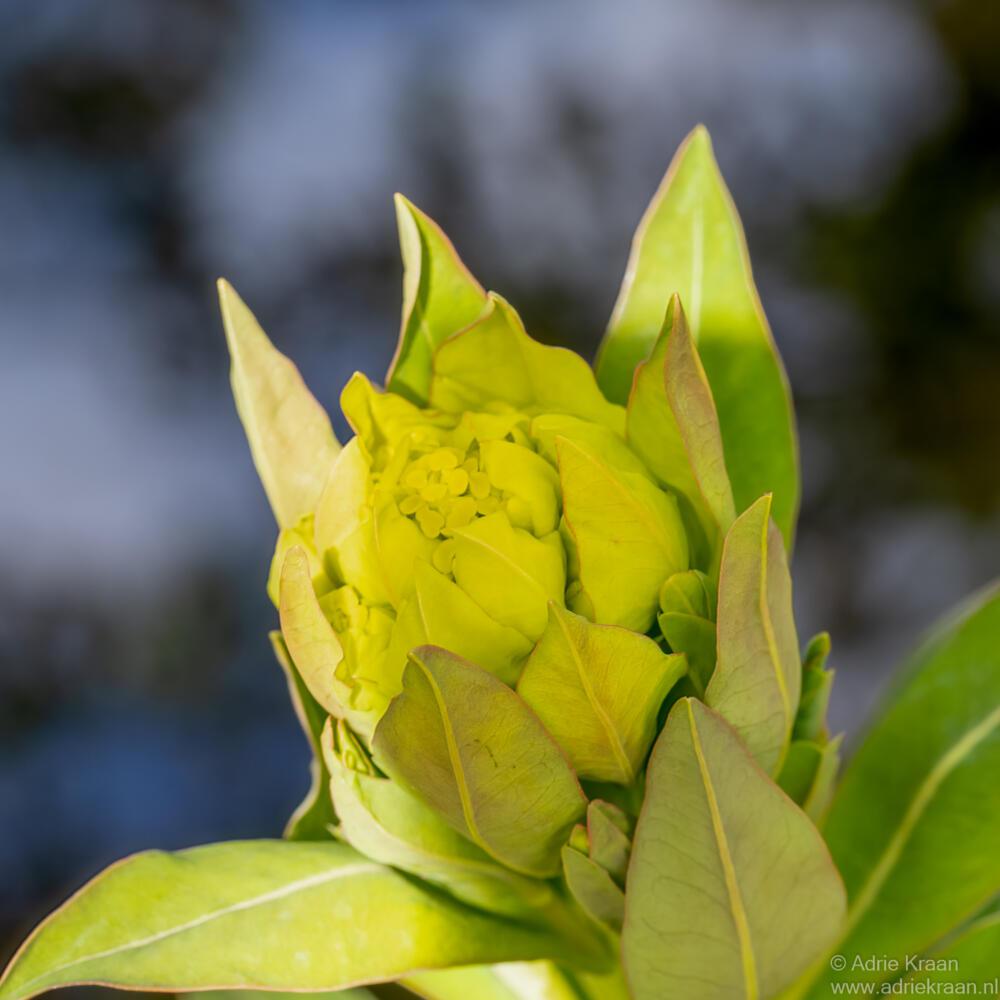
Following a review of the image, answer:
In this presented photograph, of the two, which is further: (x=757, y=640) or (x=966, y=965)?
(x=966, y=965)

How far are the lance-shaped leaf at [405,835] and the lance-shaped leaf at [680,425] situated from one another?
176mm

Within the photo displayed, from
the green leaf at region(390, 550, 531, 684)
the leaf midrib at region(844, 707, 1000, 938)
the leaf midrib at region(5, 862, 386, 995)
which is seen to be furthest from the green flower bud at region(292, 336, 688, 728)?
the leaf midrib at region(844, 707, 1000, 938)

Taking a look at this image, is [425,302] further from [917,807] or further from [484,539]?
[917,807]

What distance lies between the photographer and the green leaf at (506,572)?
441 millimetres

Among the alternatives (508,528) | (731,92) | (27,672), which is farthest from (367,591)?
(731,92)

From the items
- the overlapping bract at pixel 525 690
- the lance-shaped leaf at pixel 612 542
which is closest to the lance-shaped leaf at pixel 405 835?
the overlapping bract at pixel 525 690

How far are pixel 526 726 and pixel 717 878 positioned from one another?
0.09 metres

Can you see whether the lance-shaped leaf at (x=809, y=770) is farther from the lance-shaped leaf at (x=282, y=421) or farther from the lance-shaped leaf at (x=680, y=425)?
the lance-shaped leaf at (x=282, y=421)

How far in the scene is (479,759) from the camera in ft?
1.42

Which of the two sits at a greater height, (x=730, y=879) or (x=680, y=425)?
(x=680, y=425)

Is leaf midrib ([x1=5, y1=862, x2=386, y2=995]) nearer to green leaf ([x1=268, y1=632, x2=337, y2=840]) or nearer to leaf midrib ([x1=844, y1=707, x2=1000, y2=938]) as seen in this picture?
green leaf ([x1=268, y1=632, x2=337, y2=840])

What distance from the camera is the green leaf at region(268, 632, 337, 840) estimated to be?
0.55 meters

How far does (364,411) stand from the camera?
19.8 inches

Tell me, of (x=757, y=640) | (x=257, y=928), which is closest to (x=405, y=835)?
(x=257, y=928)
